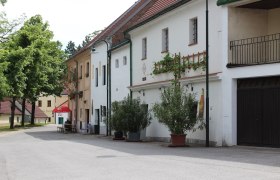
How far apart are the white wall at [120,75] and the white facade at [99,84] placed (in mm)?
2058

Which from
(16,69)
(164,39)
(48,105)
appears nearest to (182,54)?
(164,39)

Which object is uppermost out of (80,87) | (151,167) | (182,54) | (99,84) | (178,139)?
(182,54)

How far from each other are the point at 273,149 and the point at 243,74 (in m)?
3.41

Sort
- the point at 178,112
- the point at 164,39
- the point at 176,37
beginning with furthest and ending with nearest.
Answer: the point at 164,39 → the point at 176,37 → the point at 178,112

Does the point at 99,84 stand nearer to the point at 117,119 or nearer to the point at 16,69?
the point at 16,69

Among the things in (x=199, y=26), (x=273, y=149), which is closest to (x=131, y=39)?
(x=199, y=26)

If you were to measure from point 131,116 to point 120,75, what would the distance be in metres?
8.81

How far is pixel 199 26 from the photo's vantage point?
24.7 m

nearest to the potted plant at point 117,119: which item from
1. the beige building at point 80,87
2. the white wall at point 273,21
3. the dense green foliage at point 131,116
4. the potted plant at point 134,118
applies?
the dense green foliage at point 131,116

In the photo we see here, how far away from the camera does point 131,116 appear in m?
29.0

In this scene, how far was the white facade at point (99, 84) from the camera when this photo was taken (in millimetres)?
41625

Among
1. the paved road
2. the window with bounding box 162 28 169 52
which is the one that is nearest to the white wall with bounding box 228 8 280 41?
the paved road

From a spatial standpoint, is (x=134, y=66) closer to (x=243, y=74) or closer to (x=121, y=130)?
(x=121, y=130)

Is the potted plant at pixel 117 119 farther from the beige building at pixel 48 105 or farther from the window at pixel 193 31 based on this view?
the beige building at pixel 48 105
